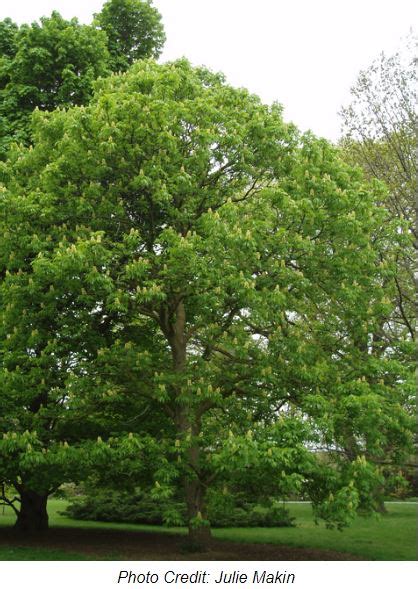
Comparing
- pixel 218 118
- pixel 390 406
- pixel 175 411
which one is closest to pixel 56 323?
pixel 175 411

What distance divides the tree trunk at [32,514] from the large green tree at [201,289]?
14.8 feet

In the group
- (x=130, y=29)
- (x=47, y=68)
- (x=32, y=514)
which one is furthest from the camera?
(x=130, y=29)

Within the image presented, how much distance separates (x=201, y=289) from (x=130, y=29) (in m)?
13.9

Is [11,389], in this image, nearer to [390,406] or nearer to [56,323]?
[56,323]

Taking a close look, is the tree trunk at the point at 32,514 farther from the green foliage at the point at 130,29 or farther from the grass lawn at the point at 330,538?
the green foliage at the point at 130,29

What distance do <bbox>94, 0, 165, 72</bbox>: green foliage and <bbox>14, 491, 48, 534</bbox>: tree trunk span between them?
14043 millimetres

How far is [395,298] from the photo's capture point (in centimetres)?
1781

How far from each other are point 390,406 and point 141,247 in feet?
21.3

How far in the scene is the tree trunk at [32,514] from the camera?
18.1 m

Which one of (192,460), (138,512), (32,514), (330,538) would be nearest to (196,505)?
(192,460)

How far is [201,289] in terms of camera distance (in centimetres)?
1220

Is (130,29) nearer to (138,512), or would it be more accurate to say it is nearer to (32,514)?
(32,514)

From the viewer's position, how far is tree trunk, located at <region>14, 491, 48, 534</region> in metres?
18.1

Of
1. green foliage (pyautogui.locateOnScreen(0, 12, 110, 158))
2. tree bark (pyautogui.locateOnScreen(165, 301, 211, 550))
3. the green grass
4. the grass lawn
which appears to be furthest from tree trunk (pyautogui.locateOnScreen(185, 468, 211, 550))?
green foliage (pyautogui.locateOnScreen(0, 12, 110, 158))
